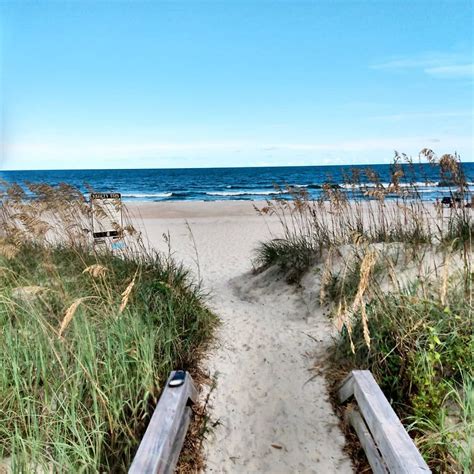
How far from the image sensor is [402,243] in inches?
229

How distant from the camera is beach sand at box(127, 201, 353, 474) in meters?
3.06

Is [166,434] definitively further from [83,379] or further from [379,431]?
[379,431]

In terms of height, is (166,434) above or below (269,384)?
above

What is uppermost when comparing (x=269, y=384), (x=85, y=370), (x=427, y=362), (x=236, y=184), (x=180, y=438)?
(x=236, y=184)

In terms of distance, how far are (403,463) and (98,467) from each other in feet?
5.55

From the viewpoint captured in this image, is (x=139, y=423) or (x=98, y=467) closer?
(x=98, y=467)

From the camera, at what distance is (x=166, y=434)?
250 cm

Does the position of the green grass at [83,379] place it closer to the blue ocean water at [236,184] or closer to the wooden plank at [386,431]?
the wooden plank at [386,431]

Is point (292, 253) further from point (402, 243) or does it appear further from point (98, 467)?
point (98, 467)

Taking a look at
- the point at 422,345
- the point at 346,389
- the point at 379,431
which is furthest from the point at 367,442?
the point at 422,345

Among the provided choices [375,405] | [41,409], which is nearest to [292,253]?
[375,405]

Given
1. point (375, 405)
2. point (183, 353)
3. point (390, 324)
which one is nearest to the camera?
point (375, 405)

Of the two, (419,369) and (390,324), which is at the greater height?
(390,324)

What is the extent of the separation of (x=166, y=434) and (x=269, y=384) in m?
1.56
